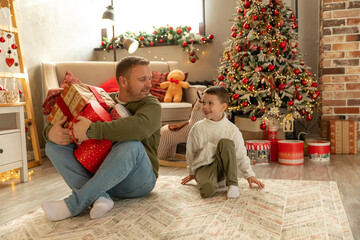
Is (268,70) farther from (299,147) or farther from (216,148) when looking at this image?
(216,148)

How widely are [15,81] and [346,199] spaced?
2.92m

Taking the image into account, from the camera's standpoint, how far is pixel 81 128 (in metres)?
1.68

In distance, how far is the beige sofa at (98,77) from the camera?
355cm

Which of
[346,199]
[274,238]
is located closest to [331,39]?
[346,199]

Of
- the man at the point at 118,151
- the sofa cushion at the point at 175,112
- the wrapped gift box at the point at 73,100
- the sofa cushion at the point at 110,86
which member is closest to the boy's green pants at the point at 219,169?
the man at the point at 118,151

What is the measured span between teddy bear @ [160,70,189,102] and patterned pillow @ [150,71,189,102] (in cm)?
9

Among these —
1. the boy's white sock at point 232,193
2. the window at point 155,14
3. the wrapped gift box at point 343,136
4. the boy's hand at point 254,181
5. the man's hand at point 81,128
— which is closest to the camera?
the man's hand at point 81,128

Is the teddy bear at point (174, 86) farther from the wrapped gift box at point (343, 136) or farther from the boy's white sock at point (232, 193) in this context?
the boy's white sock at point (232, 193)

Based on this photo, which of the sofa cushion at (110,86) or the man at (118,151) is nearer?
the man at (118,151)

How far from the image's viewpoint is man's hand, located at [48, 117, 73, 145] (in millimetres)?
1745

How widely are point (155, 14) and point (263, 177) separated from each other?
3241 millimetres

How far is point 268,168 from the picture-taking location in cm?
296

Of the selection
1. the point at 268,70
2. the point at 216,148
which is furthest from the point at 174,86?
the point at 216,148

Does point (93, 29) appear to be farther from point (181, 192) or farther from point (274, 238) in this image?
point (274, 238)
